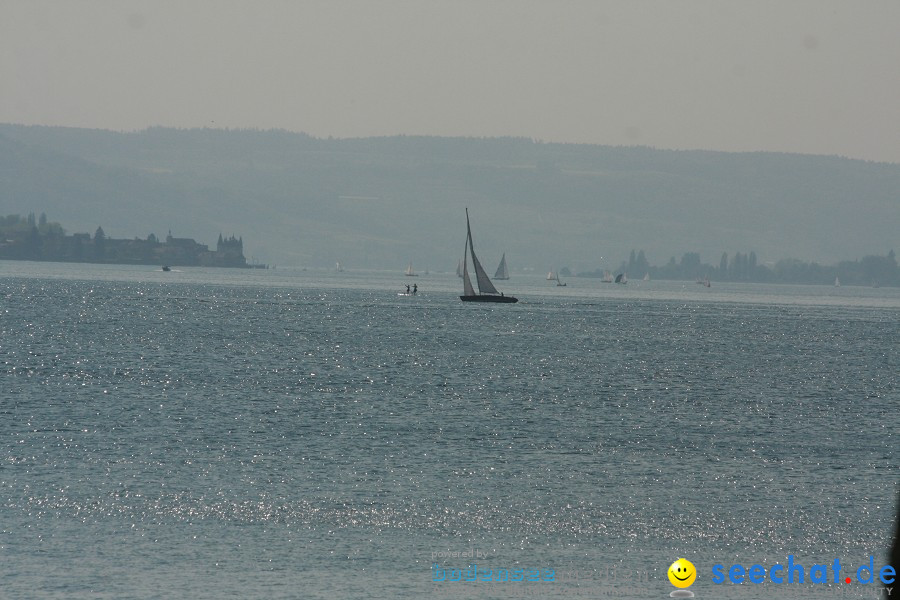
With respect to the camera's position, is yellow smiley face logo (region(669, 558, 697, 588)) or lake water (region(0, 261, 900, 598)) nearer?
yellow smiley face logo (region(669, 558, 697, 588))

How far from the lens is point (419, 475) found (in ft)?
150

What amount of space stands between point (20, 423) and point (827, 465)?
3264 centimetres

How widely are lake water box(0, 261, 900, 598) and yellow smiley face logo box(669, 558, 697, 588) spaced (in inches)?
12.8

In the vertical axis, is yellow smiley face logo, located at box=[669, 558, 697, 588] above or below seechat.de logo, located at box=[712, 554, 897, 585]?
above

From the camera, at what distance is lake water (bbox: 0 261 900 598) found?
32.8 m

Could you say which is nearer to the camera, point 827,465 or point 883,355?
point 827,465

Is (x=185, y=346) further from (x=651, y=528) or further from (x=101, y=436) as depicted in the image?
(x=651, y=528)

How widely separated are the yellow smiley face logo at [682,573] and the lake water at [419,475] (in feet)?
1.07

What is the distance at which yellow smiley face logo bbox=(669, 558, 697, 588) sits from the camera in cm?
3187

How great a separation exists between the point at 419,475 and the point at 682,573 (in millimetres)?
14628

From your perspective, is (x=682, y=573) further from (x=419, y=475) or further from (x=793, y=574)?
(x=419, y=475)

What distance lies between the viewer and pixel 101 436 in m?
52.6

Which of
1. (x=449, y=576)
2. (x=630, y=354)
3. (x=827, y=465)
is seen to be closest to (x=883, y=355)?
(x=630, y=354)

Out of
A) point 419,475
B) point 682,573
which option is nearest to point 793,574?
point 682,573
